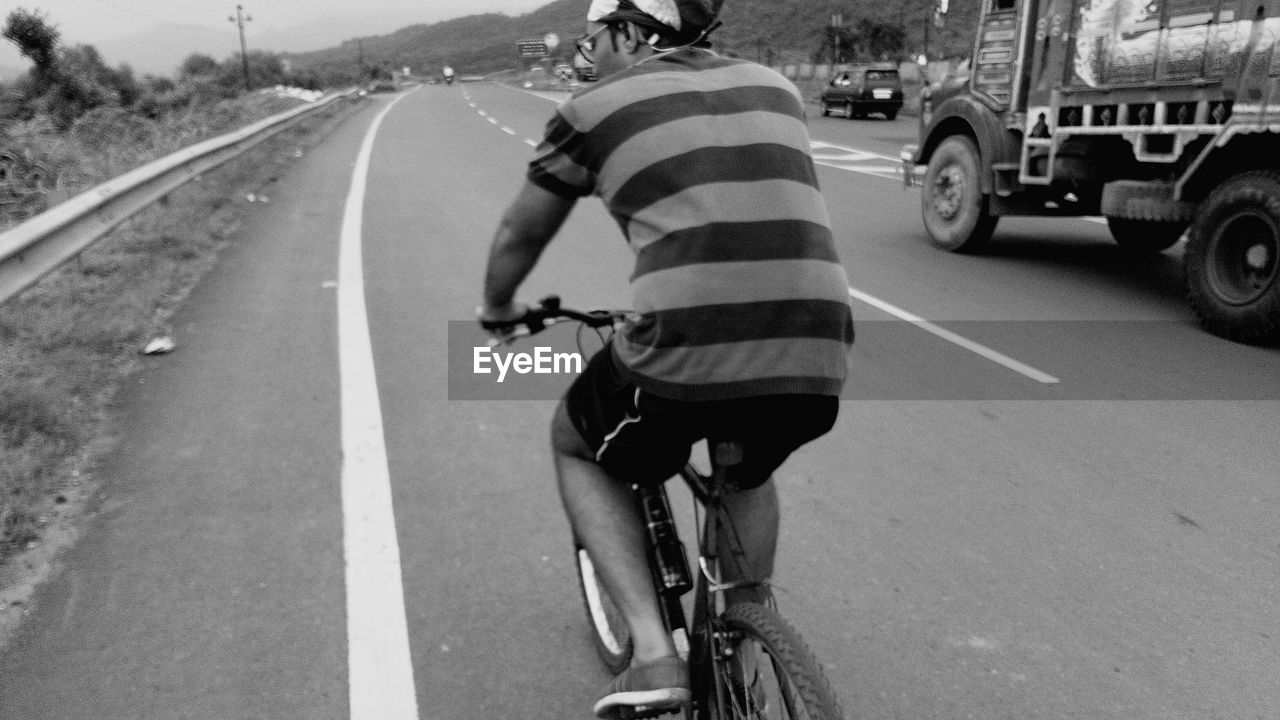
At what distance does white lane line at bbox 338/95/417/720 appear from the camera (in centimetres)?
328

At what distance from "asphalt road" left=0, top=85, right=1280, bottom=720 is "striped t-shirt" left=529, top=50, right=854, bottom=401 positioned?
133 centimetres

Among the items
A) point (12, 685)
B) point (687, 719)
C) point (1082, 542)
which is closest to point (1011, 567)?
point (1082, 542)

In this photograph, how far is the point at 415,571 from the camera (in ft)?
13.2

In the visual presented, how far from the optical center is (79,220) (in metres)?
7.06

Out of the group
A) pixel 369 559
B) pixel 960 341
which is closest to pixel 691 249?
pixel 369 559

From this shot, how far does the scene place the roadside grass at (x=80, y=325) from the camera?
4789 millimetres

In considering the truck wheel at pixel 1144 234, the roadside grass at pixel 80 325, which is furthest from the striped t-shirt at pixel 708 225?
the truck wheel at pixel 1144 234

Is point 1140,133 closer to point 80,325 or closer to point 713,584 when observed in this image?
point 713,584

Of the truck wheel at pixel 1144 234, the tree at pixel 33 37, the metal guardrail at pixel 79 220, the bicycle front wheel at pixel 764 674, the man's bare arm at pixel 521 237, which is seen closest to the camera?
the bicycle front wheel at pixel 764 674

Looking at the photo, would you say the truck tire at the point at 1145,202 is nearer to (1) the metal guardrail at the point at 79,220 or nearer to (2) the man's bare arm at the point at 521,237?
(2) the man's bare arm at the point at 521,237

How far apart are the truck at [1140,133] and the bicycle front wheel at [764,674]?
5.78 m

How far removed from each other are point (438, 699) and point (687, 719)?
916mm

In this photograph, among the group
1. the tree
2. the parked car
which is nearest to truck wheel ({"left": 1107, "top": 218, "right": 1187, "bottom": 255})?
the parked car

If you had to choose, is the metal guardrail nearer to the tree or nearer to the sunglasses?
the sunglasses
